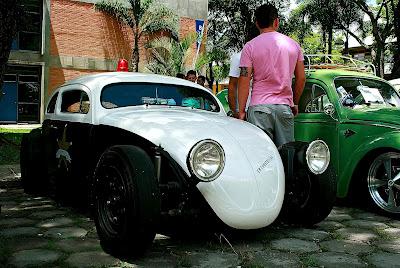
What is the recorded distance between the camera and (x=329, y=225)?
4605mm

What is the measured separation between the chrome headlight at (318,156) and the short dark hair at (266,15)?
1359mm

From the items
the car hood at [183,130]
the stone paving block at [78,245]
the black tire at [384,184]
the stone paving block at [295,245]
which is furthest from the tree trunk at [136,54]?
the stone paving block at [295,245]

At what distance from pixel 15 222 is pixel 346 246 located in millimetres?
2961

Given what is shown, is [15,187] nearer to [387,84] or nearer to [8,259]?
[8,259]

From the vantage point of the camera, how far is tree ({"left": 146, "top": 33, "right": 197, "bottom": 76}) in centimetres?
2253

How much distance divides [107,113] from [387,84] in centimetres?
369

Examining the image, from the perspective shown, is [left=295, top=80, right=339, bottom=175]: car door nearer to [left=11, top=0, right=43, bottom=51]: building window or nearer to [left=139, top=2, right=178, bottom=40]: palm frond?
[left=139, top=2, right=178, bottom=40]: palm frond

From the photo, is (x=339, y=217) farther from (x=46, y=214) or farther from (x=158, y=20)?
(x=158, y=20)

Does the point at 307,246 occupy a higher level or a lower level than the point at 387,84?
lower

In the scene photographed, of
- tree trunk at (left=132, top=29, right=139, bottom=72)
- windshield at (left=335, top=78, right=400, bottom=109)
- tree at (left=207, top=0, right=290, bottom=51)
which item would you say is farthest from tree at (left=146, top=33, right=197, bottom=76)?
windshield at (left=335, top=78, right=400, bottom=109)

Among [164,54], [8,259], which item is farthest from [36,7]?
[8,259]

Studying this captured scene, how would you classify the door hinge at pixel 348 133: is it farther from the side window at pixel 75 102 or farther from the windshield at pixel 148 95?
the side window at pixel 75 102

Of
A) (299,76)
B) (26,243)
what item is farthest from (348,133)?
(26,243)

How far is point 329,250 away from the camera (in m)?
3.77
